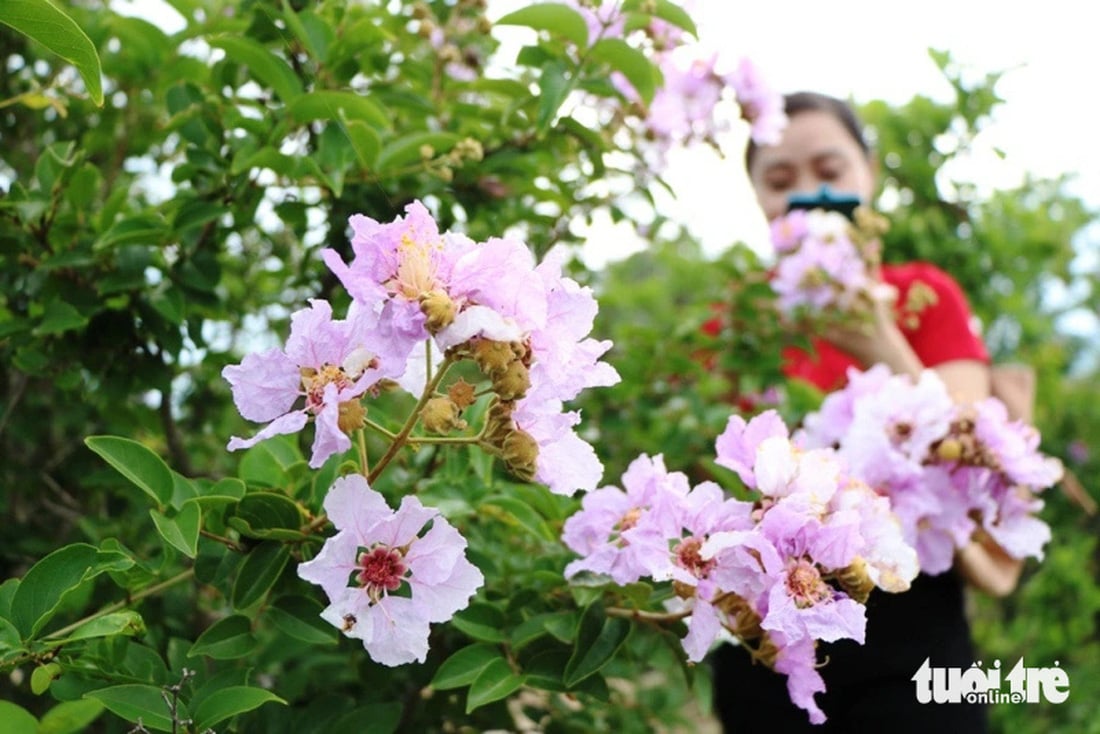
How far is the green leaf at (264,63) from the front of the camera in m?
1.09

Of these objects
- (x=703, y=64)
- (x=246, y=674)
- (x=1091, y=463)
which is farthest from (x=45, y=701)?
(x=1091, y=463)

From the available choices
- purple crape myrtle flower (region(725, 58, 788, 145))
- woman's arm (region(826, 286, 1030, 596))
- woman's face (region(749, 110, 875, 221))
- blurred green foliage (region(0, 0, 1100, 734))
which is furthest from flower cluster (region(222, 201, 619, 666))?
woman's face (region(749, 110, 875, 221))

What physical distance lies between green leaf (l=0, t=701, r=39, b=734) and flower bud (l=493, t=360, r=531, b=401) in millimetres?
475

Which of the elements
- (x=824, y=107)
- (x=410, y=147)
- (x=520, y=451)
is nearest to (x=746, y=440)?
(x=520, y=451)

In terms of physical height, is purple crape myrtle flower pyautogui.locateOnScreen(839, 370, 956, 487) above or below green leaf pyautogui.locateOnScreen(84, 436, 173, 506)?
above

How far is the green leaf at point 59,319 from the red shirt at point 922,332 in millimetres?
1196

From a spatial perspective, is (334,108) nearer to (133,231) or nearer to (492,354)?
(133,231)

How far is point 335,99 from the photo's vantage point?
3.52 ft

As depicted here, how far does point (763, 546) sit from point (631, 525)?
5.6 inches

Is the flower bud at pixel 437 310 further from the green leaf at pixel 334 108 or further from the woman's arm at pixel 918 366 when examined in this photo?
the woman's arm at pixel 918 366

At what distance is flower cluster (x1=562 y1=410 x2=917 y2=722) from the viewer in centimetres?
82

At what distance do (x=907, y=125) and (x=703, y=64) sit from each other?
83.0 inches

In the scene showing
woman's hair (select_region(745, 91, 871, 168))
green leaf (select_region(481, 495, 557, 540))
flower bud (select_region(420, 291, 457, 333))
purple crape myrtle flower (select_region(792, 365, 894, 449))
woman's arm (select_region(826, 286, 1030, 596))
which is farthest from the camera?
woman's hair (select_region(745, 91, 871, 168))

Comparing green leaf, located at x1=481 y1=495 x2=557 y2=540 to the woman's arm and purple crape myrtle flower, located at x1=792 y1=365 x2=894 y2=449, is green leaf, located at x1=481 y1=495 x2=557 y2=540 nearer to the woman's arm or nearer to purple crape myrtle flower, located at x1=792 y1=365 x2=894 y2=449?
purple crape myrtle flower, located at x1=792 y1=365 x2=894 y2=449
